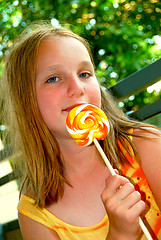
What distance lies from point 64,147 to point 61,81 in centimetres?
41

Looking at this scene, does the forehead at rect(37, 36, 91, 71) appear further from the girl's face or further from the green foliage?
the green foliage

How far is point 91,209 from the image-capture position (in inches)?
72.9

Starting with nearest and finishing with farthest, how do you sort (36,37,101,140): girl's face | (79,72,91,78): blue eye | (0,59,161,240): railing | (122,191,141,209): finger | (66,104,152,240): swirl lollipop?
(122,191,141,209): finger
(66,104,152,240): swirl lollipop
(36,37,101,140): girl's face
(79,72,91,78): blue eye
(0,59,161,240): railing

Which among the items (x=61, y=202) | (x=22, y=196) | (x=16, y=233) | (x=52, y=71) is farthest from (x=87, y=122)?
(x=16, y=233)

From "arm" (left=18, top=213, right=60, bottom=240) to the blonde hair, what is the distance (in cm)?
12

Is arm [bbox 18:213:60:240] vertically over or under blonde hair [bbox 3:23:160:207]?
under

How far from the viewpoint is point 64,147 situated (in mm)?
1902

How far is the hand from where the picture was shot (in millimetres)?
1326

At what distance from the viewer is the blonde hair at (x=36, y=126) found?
1.84 meters

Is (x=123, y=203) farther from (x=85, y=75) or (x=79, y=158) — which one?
(x=85, y=75)

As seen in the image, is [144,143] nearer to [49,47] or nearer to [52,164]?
[52,164]

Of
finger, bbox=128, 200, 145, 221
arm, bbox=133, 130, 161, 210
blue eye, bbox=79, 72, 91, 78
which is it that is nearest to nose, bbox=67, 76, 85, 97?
blue eye, bbox=79, 72, 91, 78

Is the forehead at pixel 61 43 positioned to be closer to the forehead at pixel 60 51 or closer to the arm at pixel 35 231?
the forehead at pixel 60 51

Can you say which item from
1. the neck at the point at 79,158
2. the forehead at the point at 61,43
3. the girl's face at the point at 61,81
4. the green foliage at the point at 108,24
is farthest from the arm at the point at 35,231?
the green foliage at the point at 108,24
